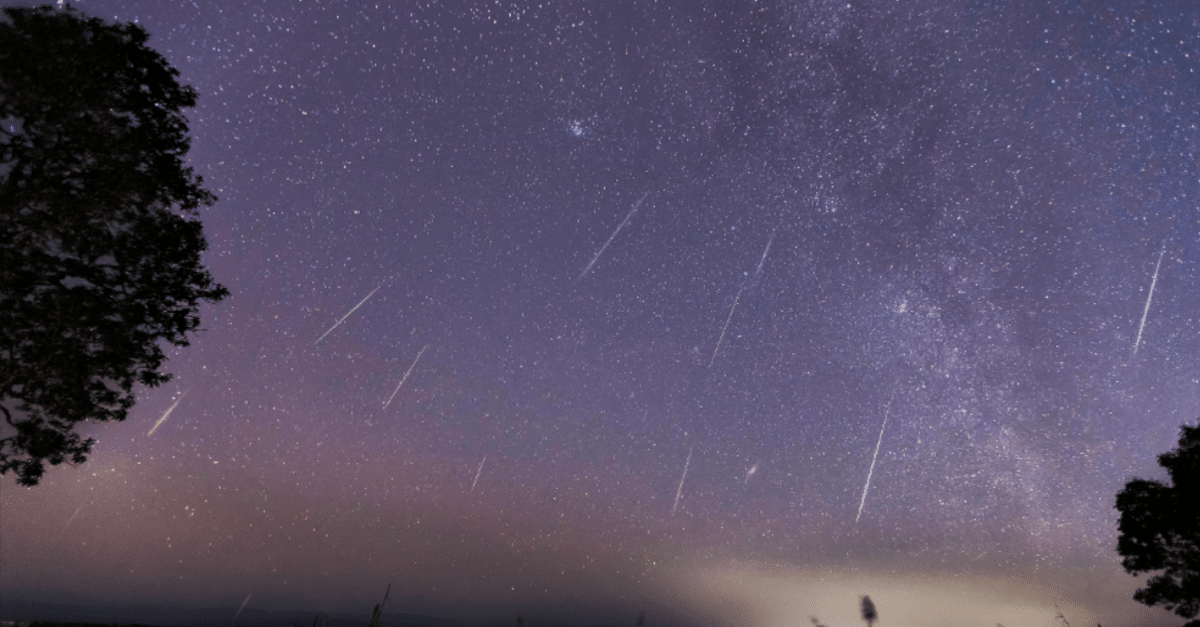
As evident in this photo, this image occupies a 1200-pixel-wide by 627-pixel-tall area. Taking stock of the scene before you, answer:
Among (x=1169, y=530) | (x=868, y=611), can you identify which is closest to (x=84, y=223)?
(x=1169, y=530)

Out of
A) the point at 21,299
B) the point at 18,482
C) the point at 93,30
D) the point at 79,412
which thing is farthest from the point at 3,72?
the point at 18,482

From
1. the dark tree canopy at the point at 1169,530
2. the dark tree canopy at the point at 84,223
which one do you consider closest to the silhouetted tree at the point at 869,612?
the dark tree canopy at the point at 1169,530

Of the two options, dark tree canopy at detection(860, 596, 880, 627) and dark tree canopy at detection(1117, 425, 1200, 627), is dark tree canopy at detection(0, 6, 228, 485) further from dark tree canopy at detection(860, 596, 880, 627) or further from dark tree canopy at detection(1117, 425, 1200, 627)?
dark tree canopy at detection(860, 596, 880, 627)

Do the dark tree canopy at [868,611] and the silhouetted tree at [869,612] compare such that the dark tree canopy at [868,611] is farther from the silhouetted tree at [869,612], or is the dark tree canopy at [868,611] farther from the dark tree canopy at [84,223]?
the dark tree canopy at [84,223]

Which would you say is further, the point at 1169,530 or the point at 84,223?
the point at 1169,530

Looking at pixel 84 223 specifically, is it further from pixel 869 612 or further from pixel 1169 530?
pixel 869 612
